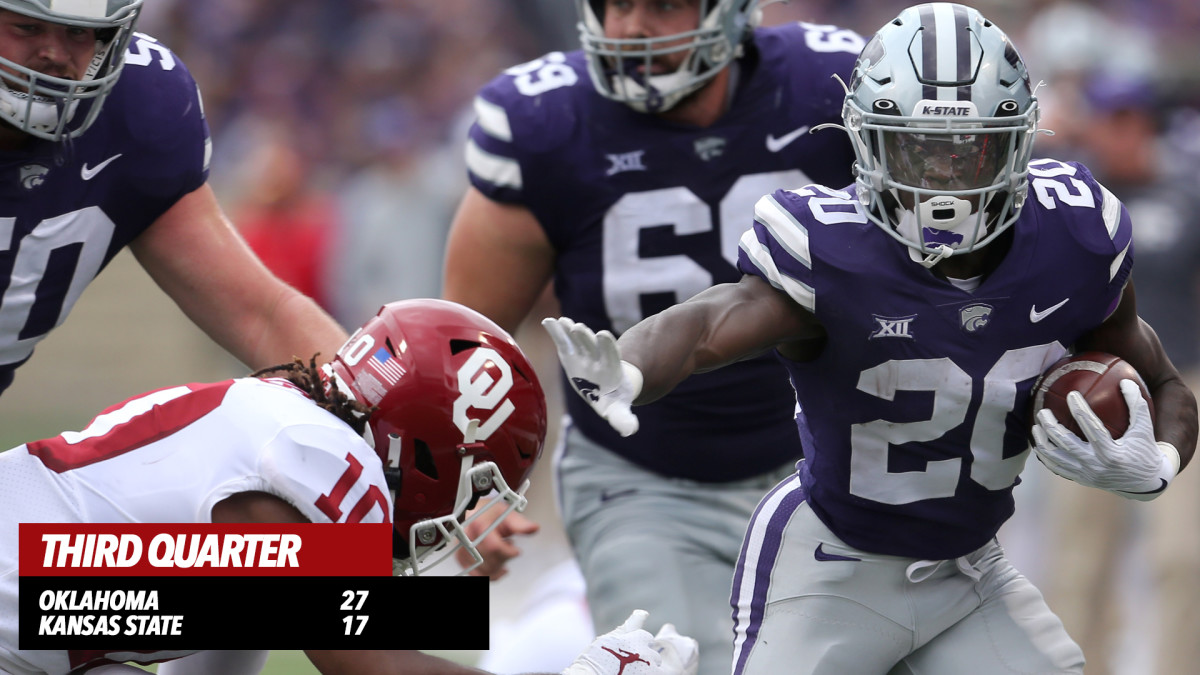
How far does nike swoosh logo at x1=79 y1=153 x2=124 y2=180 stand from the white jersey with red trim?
29.9 inches

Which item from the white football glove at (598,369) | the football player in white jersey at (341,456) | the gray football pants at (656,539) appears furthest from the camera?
the gray football pants at (656,539)

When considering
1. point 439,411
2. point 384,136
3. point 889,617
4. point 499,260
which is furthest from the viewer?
point 384,136

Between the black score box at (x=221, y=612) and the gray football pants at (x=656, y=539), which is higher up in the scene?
the black score box at (x=221, y=612)

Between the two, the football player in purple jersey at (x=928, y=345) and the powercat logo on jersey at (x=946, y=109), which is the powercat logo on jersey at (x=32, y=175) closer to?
the football player in purple jersey at (x=928, y=345)

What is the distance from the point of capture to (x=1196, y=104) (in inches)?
367

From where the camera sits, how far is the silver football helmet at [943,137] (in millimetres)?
2943

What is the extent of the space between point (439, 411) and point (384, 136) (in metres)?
8.14

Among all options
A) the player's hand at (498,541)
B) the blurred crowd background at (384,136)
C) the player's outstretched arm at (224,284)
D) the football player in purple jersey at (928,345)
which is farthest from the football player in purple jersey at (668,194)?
the blurred crowd background at (384,136)

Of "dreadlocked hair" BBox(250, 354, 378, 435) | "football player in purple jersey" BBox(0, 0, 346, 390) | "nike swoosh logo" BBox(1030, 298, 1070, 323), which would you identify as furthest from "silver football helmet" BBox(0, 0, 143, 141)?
"nike swoosh logo" BBox(1030, 298, 1070, 323)

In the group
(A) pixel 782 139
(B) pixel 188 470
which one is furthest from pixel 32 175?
(A) pixel 782 139

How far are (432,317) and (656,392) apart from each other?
18.5 inches

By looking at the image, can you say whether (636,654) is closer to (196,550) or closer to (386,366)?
(386,366)

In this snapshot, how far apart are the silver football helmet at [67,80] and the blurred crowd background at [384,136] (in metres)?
3.77

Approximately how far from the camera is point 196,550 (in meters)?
2.65
